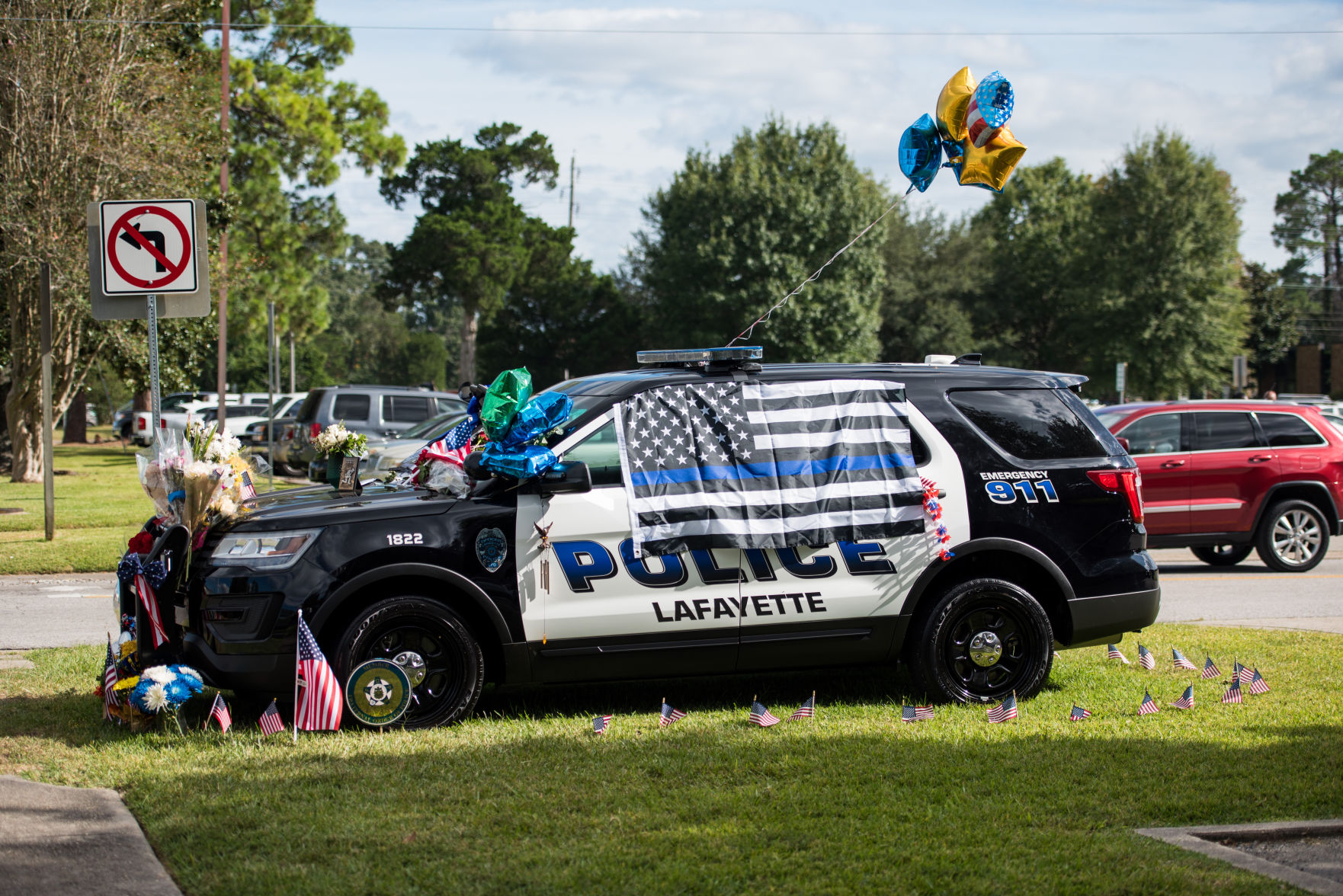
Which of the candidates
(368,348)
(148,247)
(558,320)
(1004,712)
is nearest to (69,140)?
(148,247)

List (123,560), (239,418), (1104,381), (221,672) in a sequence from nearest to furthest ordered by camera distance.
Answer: (221,672) < (123,560) < (239,418) < (1104,381)

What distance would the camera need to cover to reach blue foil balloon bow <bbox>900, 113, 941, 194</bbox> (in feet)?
24.6

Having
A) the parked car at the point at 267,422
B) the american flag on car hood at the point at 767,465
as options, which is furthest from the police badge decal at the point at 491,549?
the parked car at the point at 267,422

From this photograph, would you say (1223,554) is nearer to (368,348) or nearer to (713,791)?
(713,791)

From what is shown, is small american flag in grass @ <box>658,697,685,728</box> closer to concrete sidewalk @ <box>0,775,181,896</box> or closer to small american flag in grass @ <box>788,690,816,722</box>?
small american flag in grass @ <box>788,690,816,722</box>

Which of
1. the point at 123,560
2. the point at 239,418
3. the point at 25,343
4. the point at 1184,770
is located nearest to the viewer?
the point at 1184,770

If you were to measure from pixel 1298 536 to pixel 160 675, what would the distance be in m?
11.6

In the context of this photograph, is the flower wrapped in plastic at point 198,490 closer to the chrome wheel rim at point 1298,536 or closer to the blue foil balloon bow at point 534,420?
the blue foil balloon bow at point 534,420

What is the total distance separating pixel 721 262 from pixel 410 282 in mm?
21709

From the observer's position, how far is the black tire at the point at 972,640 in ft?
21.8

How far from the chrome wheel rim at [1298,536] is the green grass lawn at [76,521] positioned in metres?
11.2

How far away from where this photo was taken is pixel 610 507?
621 centimetres

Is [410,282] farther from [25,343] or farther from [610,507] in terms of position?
[610,507]

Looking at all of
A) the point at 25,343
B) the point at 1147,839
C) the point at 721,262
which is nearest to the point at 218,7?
the point at 25,343
